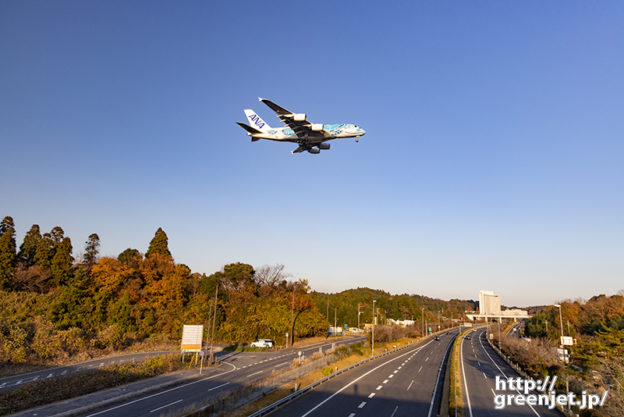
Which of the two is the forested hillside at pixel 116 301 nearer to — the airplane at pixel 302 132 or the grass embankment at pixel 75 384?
the grass embankment at pixel 75 384

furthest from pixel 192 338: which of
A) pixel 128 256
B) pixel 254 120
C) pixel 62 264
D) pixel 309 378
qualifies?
pixel 128 256

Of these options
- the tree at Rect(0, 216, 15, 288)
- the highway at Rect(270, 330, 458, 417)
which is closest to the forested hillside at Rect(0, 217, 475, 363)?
the tree at Rect(0, 216, 15, 288)

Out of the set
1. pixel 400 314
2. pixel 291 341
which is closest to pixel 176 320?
pixel 291 341

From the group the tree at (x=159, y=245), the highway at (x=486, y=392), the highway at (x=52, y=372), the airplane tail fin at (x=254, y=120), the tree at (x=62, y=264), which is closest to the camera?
the highway at (x=486, y=392)

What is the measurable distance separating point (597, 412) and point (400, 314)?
136 meters

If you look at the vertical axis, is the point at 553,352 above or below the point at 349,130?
below

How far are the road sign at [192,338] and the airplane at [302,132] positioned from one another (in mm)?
25361

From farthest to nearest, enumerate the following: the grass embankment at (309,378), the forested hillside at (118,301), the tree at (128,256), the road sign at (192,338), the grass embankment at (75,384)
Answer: the tree at (128,256) → the forested hillside at (118,301) → the road sign at (192,338) → the grass embankment at (75,384) → the grass embankment at (309,378)

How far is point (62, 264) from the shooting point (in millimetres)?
68312

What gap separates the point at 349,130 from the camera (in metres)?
30.3

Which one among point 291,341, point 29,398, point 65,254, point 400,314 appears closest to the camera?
point 29,398

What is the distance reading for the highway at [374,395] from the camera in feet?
82.2

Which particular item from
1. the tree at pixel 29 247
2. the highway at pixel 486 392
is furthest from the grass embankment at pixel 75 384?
the tree at pixel 29 247

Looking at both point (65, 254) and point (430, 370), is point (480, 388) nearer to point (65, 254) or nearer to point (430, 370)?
point (430, 370)
